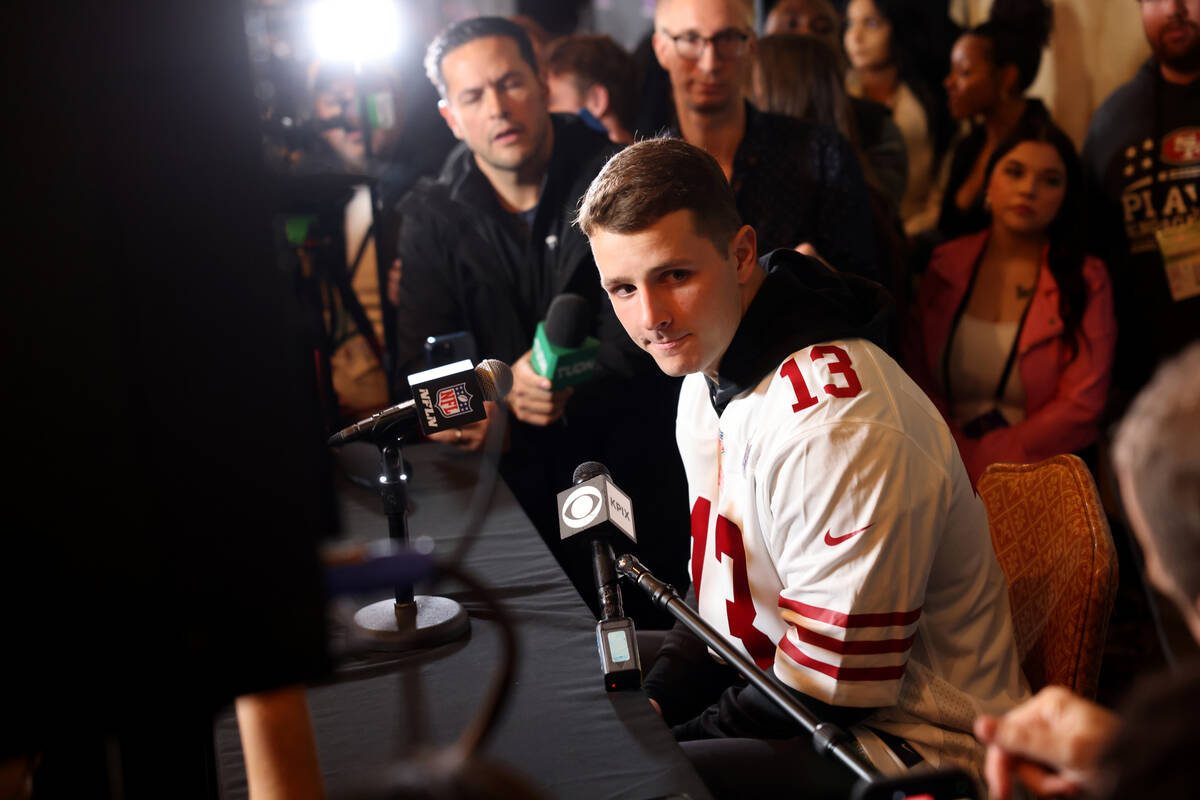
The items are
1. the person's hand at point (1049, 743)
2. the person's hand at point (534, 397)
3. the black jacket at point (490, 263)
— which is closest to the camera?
the person's hand at point (1049, 743)

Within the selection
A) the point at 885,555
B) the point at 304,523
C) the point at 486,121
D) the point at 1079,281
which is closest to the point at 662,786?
the point at 885,555

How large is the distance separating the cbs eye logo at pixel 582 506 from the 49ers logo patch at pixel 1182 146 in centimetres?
231

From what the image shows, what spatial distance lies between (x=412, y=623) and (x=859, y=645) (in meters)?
0.72

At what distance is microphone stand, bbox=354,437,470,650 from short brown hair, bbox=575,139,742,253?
1.66ft

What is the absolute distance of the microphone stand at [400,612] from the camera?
1.54 metres

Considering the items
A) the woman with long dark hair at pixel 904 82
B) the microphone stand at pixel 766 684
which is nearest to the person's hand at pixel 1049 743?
the microphone stand at pixel 766 684

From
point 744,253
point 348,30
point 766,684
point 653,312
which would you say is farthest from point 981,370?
point 348,30

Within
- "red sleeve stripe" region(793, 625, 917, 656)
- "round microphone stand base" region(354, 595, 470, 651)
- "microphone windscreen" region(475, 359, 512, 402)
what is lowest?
"red sleeve stripe" region(793, 625, 917, 656)

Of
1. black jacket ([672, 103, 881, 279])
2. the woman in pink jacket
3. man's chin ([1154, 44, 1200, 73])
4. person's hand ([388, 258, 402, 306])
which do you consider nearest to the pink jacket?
the woman in pink jacket

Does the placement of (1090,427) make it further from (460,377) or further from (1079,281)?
(460,377)

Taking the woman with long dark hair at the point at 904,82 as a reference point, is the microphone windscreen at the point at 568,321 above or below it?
below

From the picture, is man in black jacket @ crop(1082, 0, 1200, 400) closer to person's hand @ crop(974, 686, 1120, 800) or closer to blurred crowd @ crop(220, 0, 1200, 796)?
blurred crowd @ crop(220, 0, 1200, 796)

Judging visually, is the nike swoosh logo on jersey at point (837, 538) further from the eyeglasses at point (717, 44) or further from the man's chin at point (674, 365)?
the eyeglasses at point (717, 44)

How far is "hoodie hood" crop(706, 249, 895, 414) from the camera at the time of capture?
1.49m
